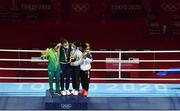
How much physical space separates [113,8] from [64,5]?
5.45 feet

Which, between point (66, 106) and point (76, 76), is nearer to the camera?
point (66, 106)

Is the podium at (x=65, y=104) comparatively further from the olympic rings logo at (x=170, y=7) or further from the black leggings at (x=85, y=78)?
the olympic rings logo at (x=170, y=7)

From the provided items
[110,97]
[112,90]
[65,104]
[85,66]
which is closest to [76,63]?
[85,66]

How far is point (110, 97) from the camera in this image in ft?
35.9

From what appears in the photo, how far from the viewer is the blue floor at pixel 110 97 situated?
34.2 feet

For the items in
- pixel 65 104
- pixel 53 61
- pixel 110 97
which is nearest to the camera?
pixel 65 104

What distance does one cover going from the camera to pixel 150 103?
10.6 m

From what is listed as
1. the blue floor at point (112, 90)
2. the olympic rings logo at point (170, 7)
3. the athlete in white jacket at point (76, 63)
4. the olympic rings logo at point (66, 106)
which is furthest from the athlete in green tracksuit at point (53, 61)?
the olympic rings logo at point (170, 7)

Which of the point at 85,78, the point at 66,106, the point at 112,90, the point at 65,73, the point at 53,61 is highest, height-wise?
the point at 53,61

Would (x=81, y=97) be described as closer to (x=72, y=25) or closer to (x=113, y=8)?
(x=72, y=25)

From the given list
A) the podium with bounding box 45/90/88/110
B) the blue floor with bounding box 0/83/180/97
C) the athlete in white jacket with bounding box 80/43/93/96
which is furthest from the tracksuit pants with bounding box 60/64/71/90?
Result: the blue floor with bounding box 0/83/180/97

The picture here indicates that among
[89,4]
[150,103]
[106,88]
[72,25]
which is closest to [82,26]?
[72,25]

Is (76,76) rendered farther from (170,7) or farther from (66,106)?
(170,7)

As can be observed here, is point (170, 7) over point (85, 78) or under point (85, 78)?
over
